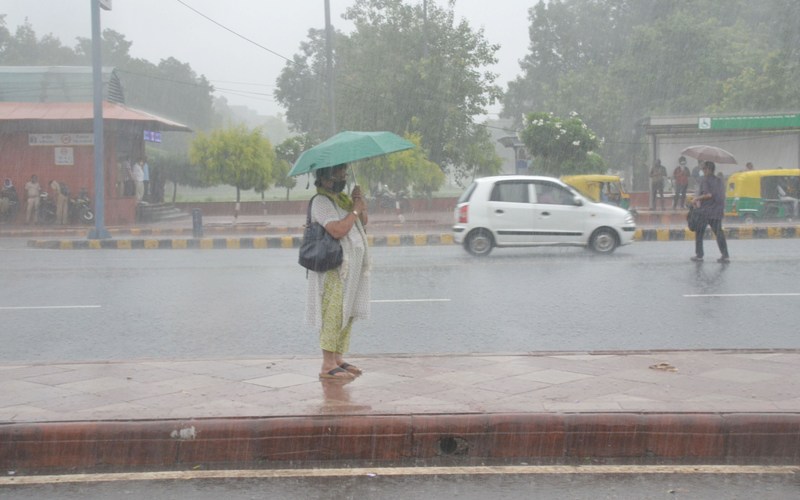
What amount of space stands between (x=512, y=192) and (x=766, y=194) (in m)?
10.6

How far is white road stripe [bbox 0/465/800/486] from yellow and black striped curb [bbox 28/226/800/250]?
15.2 metres

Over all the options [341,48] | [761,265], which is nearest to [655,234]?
[761,265]

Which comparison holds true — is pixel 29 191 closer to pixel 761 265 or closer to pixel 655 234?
pixel 655 234

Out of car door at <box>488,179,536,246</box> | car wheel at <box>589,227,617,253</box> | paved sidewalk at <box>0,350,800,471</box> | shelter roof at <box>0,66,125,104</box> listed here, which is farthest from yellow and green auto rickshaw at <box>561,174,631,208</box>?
paved sidewalk at <box>0,350,800,471</box>

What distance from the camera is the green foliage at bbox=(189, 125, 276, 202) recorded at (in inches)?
1045

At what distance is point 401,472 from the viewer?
4.60 metres

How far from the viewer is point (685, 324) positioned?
862 centimetres

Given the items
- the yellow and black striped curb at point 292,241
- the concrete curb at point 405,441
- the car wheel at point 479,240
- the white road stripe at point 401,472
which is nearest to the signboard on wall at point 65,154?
the yellow and black striped curb at point 292,241

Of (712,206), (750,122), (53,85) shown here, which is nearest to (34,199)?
(53,85)

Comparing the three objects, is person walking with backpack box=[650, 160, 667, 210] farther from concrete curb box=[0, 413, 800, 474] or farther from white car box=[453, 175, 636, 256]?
concrete curb box=[0, 413, 800, 474]

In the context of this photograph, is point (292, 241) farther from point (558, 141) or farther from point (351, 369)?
point (351, 369)

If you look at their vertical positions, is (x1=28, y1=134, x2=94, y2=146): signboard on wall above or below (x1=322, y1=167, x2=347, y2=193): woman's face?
above

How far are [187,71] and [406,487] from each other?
7797 centimetres

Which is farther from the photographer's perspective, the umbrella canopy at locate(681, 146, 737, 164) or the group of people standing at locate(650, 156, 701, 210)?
the group of people standing at locate(650, 156, 701, 210)
